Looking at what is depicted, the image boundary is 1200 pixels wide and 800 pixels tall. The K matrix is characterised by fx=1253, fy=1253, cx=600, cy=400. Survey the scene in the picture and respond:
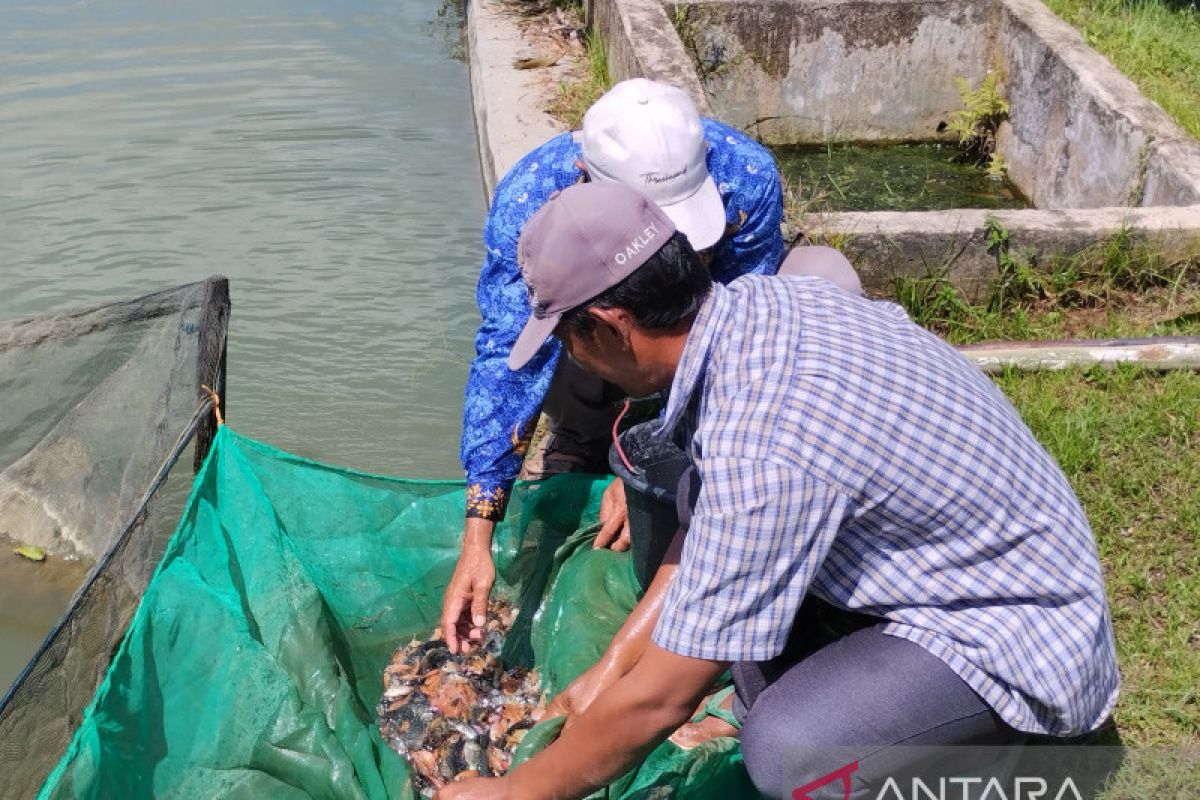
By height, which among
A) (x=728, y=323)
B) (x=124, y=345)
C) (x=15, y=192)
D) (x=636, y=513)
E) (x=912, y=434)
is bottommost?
(x=15, y=192)

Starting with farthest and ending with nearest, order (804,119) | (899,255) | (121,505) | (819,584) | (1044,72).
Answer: (804,119)
(1044,72)
(899,255)
(121,505)
(819,584)

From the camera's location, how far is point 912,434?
192 cm

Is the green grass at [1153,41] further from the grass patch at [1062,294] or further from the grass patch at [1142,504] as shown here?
the grass patch at [1142,504]

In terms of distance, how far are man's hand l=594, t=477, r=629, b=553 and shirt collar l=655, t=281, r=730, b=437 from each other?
120cm

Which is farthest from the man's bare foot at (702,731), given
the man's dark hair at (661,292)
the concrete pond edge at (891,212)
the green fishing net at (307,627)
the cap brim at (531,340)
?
the concrete pond edge at (891,212)

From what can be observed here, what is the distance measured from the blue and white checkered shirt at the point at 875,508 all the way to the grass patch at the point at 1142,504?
69 centimetres

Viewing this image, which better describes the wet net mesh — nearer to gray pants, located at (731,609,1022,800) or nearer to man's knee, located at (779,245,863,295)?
gray pants, located at (731,609,1022,800)

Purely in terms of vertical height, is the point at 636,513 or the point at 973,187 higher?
the point at 636,513

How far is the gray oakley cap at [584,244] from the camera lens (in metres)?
1.97

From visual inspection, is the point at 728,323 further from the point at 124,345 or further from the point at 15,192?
the point at 15,192

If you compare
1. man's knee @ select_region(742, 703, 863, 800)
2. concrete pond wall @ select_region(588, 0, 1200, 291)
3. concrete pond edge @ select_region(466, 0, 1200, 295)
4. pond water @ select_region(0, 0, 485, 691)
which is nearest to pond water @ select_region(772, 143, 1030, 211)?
concrete pond wall @ select_region(588, 0, 1200, 291)

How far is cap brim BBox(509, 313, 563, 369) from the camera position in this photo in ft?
6.91

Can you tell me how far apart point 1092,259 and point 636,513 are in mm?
2176

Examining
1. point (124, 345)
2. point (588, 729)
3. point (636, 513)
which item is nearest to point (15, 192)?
point (124, 345)
